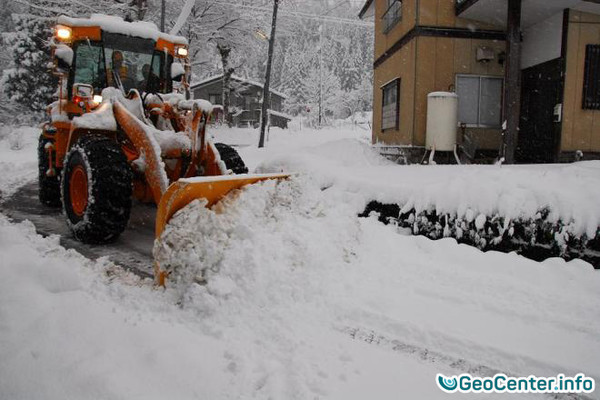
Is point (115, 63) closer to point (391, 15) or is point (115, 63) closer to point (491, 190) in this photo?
point (491, 190)

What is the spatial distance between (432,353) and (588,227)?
2.44 metres

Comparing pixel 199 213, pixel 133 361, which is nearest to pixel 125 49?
pixel 199 213

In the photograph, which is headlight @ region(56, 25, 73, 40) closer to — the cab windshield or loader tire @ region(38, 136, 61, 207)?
the cab windshield

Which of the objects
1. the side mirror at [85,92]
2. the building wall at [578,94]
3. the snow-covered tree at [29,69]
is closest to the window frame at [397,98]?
the building wall at [578,94]

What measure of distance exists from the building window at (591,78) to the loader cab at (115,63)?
8.35 metres

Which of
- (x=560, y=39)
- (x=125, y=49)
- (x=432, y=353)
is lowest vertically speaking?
(x=432, y=353)

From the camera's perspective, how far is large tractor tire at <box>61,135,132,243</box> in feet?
14.0

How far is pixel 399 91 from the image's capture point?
1098cm

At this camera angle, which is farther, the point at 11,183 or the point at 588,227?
the point at 11,183

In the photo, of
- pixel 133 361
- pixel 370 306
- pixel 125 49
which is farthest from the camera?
pixel 125 49

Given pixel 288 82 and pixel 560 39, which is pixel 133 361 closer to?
pixel 560 39

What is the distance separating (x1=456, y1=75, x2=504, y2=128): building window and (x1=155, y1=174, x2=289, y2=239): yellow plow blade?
7914 mm

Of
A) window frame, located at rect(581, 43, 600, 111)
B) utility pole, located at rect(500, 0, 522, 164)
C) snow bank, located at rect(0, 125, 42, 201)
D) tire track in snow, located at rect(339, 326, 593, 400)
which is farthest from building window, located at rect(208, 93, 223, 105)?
tire track in snow, located at rect(339, 326, 593, 400)

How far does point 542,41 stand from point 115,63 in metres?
8.99
